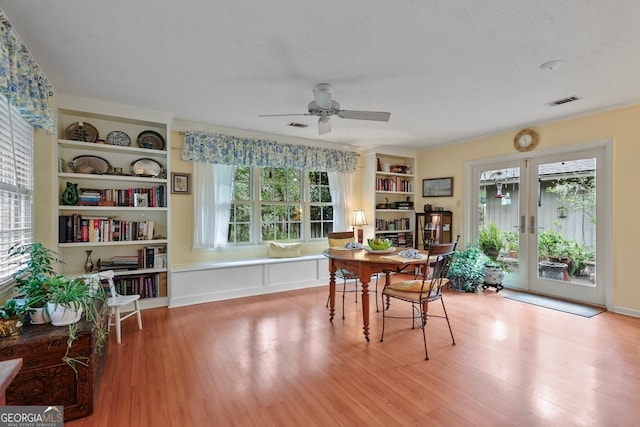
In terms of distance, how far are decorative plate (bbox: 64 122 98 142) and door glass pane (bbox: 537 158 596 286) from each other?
561 cm

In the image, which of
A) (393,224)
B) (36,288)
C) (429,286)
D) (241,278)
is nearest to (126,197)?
(241,278)

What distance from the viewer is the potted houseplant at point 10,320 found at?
1.71 metres

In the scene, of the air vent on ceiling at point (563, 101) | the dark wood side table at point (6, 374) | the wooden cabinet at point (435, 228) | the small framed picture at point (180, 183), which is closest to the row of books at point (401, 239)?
the wooden cabinet at point (435, 228)

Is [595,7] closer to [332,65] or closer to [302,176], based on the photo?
[332,65]

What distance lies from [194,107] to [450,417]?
3.69m

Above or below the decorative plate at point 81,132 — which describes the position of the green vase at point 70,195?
below

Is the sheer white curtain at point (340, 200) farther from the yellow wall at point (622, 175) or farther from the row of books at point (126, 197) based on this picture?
the yellow wall at point (622, 175)

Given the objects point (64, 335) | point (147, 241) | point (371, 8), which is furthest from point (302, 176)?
point (64, 335)

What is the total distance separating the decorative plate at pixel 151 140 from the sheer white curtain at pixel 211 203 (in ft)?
1.56

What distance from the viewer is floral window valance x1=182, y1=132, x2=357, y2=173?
4.18 m

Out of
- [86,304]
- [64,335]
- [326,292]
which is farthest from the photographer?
[326,292]

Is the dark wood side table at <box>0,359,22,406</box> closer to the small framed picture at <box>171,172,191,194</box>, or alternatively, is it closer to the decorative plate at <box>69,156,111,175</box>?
the decorative plate at <box>69,156,111,175</box>

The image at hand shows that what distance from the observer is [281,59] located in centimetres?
244

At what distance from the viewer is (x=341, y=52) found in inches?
91.4
